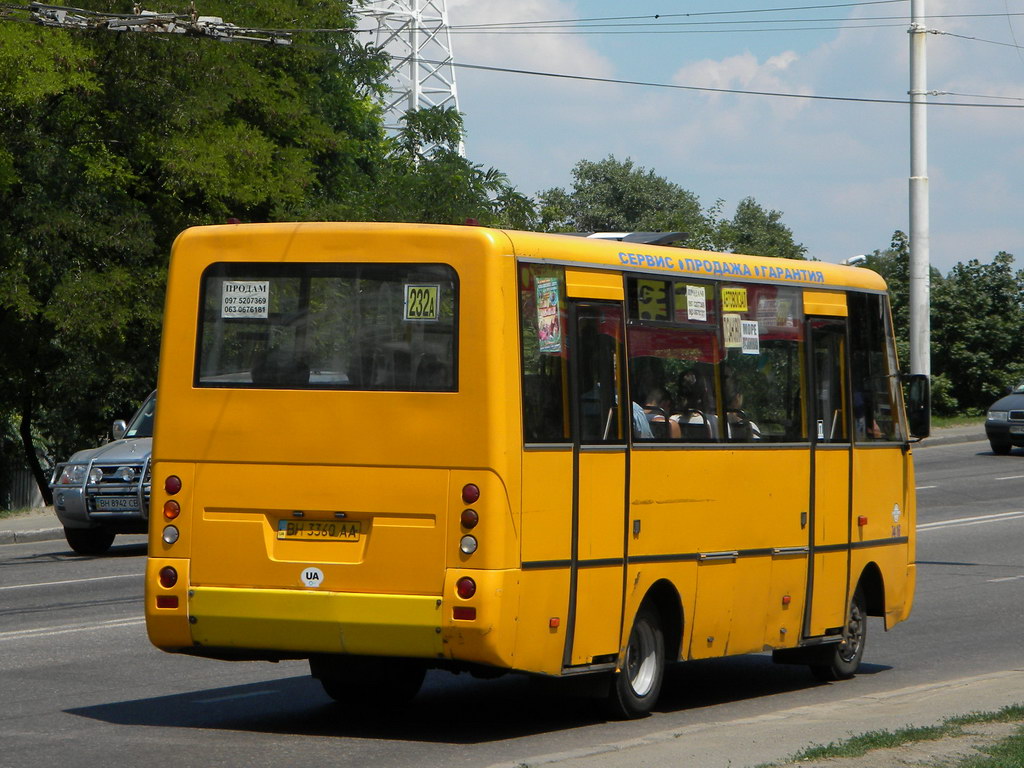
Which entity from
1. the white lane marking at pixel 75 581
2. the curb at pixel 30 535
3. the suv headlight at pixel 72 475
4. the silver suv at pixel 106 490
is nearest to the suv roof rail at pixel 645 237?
the white lane marking at pixel 75 581

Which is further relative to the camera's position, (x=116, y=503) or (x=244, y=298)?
(x=116, y=503)

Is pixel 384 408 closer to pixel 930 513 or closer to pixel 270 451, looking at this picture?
pixel 270 451

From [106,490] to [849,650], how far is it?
34.7ft

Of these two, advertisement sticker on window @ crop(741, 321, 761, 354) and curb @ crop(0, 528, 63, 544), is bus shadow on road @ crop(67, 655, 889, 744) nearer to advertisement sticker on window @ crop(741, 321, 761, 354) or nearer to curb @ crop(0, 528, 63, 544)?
advertisement sticker on window @ crop(741, 321, 761, 354)

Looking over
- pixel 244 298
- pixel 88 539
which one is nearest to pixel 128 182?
pixel 88 539

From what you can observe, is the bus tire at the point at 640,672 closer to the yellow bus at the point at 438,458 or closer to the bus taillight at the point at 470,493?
the yellow bus at the point at 438,458

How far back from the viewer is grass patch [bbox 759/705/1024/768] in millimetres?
7438

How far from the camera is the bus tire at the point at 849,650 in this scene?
39.0 ft

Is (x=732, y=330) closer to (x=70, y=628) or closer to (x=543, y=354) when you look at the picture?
(x=543, y=354)

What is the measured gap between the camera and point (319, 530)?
28.7ft

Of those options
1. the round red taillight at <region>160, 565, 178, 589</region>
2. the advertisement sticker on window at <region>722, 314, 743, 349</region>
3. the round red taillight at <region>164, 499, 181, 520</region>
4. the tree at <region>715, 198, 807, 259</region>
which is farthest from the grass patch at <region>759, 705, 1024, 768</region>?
the tree at <region>715, 198, 807, 259</region>

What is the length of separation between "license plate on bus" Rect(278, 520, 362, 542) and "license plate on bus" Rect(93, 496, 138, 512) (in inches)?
447

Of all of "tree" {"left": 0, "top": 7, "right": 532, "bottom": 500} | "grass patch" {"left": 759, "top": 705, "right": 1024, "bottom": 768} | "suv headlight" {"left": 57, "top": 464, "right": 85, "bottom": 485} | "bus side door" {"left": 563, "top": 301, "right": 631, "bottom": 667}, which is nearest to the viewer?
"grass patch" {"left": 759, "top": 705, "right": 1024, "bottom": 768}

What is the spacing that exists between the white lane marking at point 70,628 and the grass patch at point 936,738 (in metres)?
7.04
